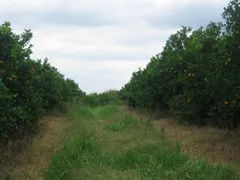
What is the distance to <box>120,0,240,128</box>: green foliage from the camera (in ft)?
28.0

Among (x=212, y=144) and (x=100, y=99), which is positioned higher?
(x=100, y=99)

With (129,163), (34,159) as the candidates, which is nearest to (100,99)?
(34,159)

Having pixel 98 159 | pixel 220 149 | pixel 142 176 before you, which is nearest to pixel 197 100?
pixel 220 149

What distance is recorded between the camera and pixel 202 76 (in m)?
12.2

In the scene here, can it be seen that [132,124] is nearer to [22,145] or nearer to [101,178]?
[22,145]

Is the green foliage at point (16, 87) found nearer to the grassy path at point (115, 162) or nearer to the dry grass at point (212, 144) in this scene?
the grassy path at point (115, 162)

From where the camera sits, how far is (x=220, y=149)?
31.2 ft

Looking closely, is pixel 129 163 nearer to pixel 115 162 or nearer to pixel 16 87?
pixel 115 162

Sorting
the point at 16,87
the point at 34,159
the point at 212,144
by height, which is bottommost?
the point at 34,159

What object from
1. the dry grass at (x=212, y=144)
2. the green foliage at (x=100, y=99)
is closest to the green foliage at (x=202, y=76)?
the dry grass at (x=212, y=144)

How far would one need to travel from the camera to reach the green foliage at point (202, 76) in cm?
853

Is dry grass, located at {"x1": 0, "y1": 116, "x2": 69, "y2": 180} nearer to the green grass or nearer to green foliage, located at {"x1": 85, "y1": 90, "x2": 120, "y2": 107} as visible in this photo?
the green grass

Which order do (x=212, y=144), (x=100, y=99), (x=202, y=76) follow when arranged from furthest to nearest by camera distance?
(x=100, y=99) → (x=202, y=76) → (x=212, y=144)

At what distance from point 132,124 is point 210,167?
22.6 ft
